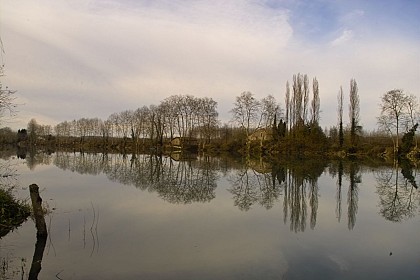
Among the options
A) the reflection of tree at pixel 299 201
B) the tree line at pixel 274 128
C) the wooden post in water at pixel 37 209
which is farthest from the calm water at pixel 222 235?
the tree line at pixel 274 128

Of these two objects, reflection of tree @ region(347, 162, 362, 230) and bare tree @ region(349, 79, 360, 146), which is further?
bare tree @ region(349, 79, 360, 146)

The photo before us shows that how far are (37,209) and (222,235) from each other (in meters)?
4.33

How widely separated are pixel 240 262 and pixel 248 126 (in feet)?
175

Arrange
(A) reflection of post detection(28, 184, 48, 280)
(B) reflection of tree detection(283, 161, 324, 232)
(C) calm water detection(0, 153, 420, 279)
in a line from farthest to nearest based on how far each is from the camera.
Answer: (B) reflection of tree detection(283, 161, 324, 232) → (A) reflection of post detection(28, 184, 48, 280) → (C) calm water detection(0, 153, 420, 279)

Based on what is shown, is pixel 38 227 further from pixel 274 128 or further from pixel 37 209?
pixel 274 128

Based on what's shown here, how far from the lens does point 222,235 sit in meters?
8.99

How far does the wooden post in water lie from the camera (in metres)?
7.94

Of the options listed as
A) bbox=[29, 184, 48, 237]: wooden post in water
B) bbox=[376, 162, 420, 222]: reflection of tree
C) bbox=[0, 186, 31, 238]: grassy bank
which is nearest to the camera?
bbox=[29, 184, 48, 237]: wooden post in water

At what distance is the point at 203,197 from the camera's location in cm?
1510

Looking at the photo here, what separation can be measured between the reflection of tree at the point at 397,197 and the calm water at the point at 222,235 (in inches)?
2.0

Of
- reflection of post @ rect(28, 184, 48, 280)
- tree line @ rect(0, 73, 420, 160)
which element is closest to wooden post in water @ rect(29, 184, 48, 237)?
reflection of post @ rect(28, 184, 48, 280)

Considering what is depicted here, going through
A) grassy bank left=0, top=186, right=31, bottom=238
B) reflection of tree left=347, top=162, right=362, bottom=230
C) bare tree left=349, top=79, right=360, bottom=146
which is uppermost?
bare tree left=349, top=79, right=360, bottom=146

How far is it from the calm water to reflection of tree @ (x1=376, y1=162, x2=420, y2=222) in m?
0.05

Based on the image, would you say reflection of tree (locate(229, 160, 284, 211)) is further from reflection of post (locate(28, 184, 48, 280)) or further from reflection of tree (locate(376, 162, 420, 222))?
reflection of post (locate(28, 184, 48, 280))
